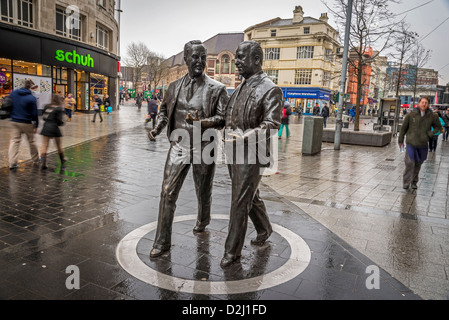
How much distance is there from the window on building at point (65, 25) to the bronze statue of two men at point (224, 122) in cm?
2341

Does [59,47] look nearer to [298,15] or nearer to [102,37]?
[102,37]

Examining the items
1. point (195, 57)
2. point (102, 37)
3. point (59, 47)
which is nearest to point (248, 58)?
point (195, 57)

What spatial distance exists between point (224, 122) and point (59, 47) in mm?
23147

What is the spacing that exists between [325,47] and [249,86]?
5626cm

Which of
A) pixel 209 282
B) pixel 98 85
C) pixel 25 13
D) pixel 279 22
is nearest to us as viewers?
pixel 209 282

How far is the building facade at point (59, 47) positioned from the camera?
1945cm

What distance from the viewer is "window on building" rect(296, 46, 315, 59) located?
55562 mm

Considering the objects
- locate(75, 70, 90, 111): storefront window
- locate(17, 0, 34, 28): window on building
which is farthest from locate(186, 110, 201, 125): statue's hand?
locate(75, 70, 90, 111): storefront window

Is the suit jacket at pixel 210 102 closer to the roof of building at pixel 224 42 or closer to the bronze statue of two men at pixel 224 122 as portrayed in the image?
the bronze statue of two men at pixel 224 122

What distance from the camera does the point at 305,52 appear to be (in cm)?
5616

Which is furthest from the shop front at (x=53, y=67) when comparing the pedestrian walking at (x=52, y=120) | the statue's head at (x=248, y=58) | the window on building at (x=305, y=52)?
the window on building at (x=305, y=52)

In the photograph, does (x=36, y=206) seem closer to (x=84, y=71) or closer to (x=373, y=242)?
(x=373, y=242)
